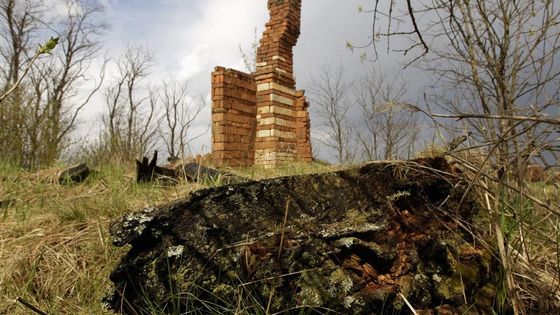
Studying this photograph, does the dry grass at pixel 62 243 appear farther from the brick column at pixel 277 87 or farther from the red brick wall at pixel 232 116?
the brick column at pixel 277 87

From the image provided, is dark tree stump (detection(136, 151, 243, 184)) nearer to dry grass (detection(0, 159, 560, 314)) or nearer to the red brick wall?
dry grass (detection(0, 159, 560, 314))

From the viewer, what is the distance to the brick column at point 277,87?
388 inches

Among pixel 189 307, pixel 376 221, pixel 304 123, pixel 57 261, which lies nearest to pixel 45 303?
pixel 57 261

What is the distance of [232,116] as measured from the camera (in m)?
9.26

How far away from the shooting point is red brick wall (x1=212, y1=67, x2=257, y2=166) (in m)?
8.97

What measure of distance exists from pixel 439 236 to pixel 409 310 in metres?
0.34

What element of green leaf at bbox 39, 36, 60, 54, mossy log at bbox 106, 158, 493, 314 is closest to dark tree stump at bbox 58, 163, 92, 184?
mossy log at bbox 106, 158, 493, 314

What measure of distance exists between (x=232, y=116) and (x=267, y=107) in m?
1.11

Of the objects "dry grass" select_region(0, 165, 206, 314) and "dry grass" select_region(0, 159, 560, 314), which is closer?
"dry grass" select_region(0, 159, 560, 314)

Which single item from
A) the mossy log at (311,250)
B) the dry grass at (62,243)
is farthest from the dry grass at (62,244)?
the mossy log at (311,250)

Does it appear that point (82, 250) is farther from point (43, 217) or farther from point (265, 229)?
point (265, 229)

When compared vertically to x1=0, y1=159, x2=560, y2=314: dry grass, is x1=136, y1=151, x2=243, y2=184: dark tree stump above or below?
above

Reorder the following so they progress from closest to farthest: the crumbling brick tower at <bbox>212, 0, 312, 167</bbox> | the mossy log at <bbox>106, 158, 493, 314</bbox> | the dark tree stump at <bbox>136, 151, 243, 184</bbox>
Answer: the mossy log at <bbox>106, 158, 493, 314</bbox> < the dark tree stump at <bbox>136, 151, 243, 184</bbox> < the crumbling brick tower at <bbox>212, 0, 312, 167</bbox>

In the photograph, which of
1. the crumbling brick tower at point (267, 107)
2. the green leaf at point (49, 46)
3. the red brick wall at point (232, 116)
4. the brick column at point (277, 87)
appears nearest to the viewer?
the green leaf at point (49, 46)
